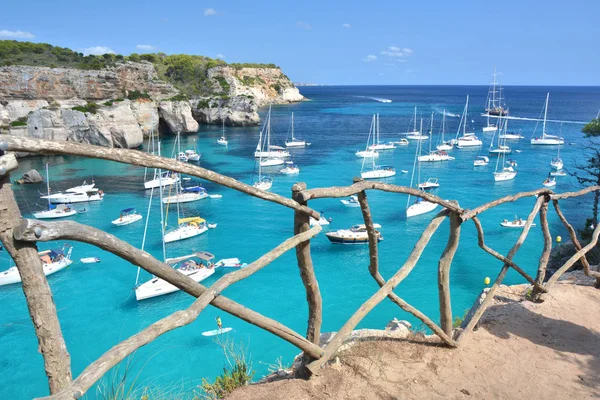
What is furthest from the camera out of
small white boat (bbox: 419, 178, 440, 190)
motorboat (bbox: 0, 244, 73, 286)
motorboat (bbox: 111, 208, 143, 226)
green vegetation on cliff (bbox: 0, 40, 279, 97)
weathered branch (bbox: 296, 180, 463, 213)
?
green vegetation on cliff (bbox: 0, 40, 279, 97)

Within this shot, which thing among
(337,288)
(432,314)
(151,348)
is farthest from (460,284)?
(151,348)

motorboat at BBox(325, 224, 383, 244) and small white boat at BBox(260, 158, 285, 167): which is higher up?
small white boat at BBox(260, 158, 285, 167)

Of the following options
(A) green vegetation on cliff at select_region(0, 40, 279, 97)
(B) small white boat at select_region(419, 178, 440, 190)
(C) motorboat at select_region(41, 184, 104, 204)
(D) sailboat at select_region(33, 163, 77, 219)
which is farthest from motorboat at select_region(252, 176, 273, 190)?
(A) green vegetation on cliff at select_region(0, 40, 279, 97)

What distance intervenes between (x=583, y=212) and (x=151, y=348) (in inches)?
1084

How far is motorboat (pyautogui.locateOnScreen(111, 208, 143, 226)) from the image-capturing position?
79.8ft

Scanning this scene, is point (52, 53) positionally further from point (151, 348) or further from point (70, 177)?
point (151, 348)

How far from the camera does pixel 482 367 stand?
4.26m

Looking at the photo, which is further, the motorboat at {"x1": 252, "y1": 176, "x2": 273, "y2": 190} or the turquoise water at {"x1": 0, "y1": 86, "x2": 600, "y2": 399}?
the motorboat at {"x1": 252, "y1": 176, "x2": 273, "y2": 190}

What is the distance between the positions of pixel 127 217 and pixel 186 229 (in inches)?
176

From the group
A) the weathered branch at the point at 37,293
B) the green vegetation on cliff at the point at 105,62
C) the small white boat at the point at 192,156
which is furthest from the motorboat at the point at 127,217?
the green vegetation on cliff at the point at 105,62

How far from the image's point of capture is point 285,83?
4673 inches

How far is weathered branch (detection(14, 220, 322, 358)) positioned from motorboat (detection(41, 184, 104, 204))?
2897 centimetres

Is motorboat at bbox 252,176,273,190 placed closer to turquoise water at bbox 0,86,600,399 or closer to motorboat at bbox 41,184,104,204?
turquoise water at bbox 0,86,600,399

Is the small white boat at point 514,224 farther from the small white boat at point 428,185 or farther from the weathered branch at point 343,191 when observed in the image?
the weathered branch at point 343,191
